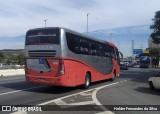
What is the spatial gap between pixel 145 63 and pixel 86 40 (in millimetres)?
69846

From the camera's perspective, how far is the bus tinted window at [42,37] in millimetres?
17031

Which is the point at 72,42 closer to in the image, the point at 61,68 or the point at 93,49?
the point at 61,68

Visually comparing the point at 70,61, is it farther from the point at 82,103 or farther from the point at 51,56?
the point at 82,103

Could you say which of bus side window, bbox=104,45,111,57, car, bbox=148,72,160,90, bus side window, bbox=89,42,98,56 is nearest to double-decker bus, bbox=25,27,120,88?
bus side window, bbox=89,42,98,56

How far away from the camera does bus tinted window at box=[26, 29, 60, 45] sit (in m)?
17.0

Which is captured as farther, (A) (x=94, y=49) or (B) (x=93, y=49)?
(A) (x=94, y=49)

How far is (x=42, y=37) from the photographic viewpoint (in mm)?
17438

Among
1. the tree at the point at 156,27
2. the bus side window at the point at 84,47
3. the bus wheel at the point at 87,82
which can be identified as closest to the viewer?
the bus side window at the point at 84,47

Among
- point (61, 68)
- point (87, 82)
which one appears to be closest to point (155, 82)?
point (87, 82)

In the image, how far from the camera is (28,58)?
1794cm

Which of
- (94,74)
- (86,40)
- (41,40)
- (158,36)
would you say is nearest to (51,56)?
(41,40)

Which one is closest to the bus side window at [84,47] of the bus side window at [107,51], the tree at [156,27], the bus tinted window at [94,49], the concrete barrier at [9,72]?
the bus tinted window at [94,49]

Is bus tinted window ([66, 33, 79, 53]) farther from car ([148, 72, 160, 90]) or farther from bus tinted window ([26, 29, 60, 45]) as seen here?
car ([148, 72, 160, 90])

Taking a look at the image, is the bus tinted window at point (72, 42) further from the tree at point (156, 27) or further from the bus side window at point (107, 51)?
the tree at point (156, 27)
